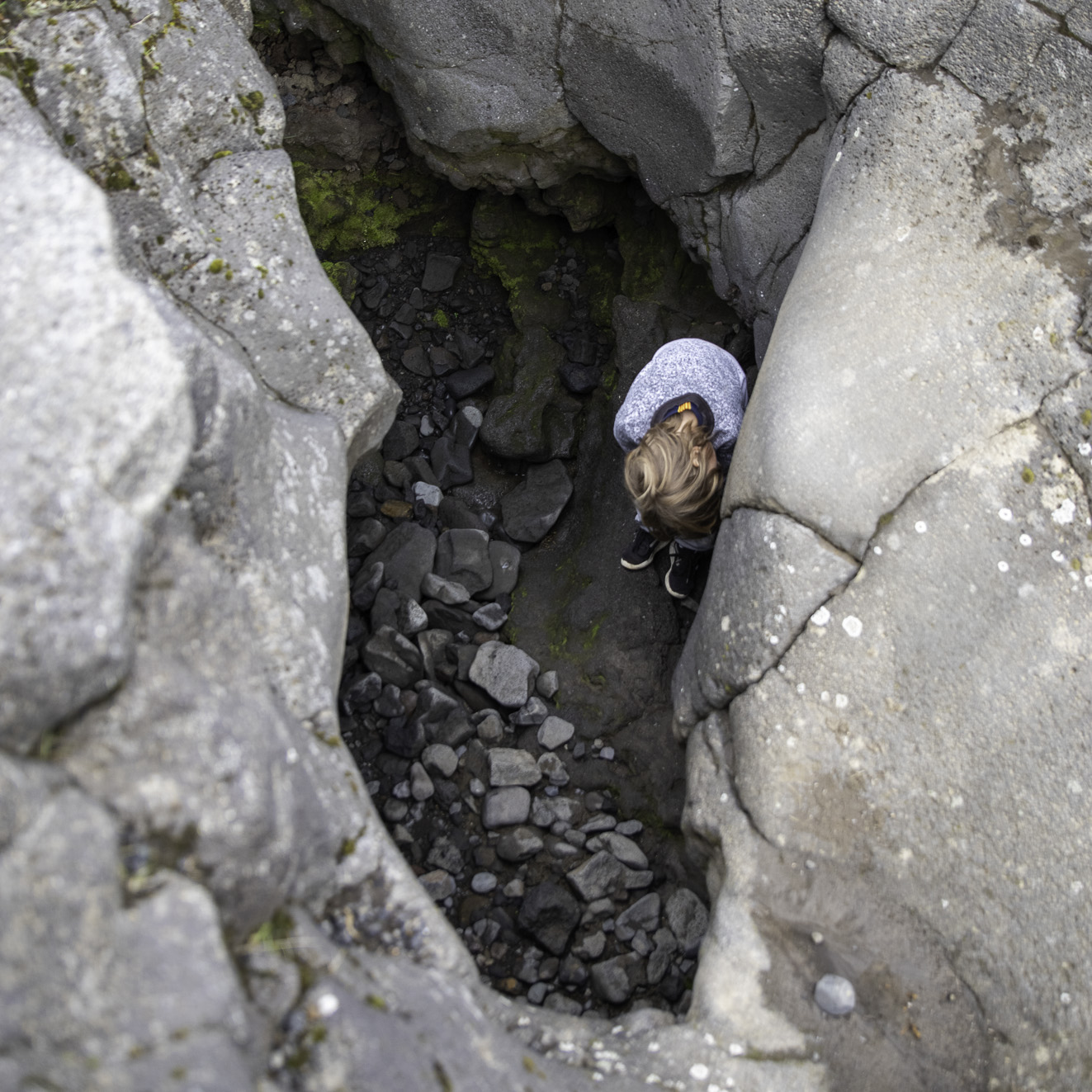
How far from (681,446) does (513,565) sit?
1077 mm

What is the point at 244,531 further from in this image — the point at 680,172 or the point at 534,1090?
the point at 680,172

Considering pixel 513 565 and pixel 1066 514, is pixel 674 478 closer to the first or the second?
pixel 1066 514

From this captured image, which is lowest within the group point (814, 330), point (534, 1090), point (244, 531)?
point (534, 1090)

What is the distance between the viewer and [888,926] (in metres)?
1.91

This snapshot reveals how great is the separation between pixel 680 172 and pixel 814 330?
1.12m

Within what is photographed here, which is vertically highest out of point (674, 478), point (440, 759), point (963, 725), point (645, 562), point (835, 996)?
point (963, 725)

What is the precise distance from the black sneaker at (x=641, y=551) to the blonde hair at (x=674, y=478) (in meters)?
0.51

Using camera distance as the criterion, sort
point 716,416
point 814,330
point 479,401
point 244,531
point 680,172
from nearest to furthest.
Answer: point 244,531, point 814,330, point 716,416, point 680,172, point 479,401

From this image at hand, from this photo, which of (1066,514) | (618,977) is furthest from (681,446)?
(618,977)

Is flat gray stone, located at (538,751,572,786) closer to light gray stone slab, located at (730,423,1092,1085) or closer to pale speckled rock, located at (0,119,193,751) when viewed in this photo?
light gray stone slab, located at (730,423,1092,1085)

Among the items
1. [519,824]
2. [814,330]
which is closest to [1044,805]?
[814,330]

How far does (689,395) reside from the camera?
2.56 metres

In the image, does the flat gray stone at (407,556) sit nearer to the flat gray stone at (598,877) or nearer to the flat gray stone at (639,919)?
the flat gray stone at (598,877)

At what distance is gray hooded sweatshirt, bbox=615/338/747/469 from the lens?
2564 millimetres
